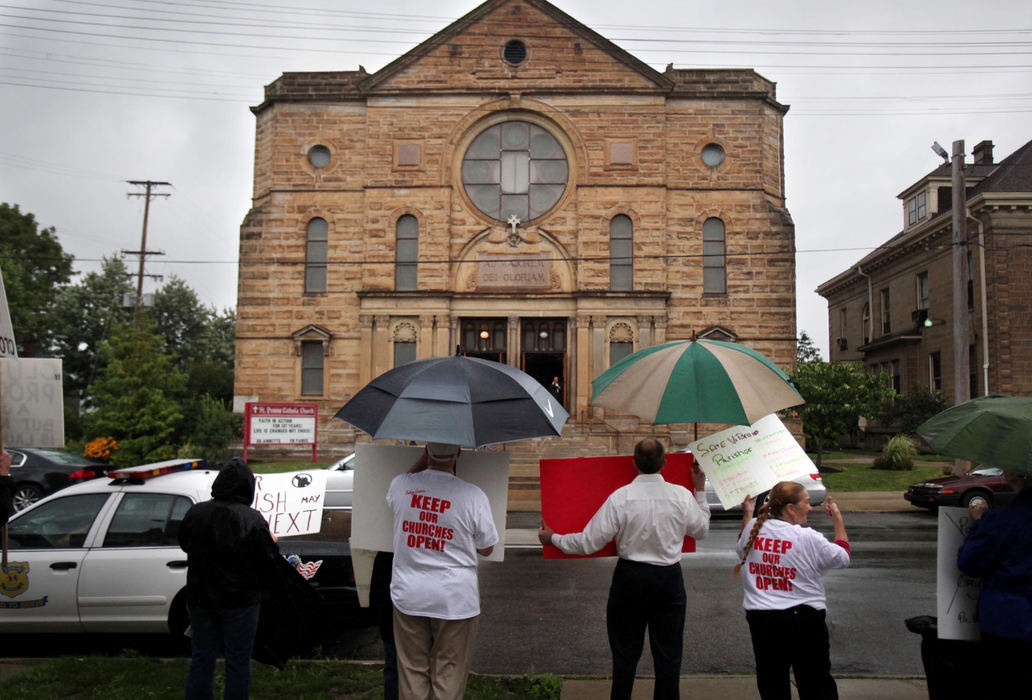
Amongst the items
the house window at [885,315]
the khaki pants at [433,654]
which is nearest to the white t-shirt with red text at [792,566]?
the khaki pants at [433,654]

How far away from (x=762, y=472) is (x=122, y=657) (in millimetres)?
5488

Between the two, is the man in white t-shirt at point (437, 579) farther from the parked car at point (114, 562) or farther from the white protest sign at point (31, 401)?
the parked car at point (114, 562)

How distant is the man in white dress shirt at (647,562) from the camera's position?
16.4 ft

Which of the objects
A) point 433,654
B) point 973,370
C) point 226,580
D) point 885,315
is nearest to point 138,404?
point 226,580

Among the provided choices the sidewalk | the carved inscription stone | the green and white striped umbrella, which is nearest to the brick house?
the carved inscription stone

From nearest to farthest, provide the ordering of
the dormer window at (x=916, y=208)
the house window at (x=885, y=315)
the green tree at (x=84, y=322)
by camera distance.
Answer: the dormer window at (x=916, y=208), the house window at (x=885, y=315), the green tree at (x=84, y=322)

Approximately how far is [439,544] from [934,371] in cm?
3570

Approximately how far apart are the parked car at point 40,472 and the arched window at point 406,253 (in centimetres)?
1325

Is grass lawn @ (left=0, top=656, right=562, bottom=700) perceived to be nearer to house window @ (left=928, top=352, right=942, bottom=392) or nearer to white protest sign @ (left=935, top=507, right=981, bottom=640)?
white protest sign @ (left=935, top=507, right=981, bottom=640)

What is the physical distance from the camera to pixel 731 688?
20.2 ft

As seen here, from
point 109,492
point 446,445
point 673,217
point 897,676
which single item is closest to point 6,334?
point 109,492

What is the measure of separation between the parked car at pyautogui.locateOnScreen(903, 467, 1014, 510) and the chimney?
26496 mm

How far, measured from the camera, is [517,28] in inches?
1144

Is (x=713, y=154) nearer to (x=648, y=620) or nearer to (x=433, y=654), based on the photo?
(x=648, y=620)
